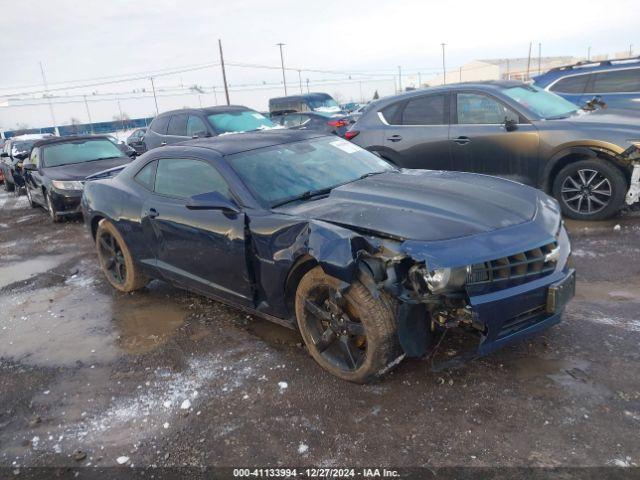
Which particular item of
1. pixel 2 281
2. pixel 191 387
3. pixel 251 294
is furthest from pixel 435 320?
pixel 2 281

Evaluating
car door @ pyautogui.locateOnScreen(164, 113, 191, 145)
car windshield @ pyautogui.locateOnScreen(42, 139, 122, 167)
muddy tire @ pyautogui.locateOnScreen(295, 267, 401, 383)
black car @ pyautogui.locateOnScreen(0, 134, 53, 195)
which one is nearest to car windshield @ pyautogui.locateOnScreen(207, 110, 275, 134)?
car door @ pyautogui.locateOnScreen(164, 113, 191, 145)

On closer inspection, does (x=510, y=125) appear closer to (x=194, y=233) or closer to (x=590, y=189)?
(x=590, y=189)

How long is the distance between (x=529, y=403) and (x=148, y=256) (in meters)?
3.38

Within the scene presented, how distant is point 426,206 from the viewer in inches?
126

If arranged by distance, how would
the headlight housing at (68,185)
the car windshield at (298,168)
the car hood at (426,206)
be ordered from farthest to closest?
the headlight housing at (68,185) < the car windshield at (298,168) < the car hood at (426,206)

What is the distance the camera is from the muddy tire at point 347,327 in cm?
290

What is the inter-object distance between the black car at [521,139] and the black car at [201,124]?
133 inches

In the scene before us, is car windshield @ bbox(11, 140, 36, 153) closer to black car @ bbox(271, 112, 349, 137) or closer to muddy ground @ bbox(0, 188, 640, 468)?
black car @ bbox(271, 112, 349, 137)

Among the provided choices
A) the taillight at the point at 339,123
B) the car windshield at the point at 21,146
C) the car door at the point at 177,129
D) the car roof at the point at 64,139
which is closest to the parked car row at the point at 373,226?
the car door at the point at 177,129

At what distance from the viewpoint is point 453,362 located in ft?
9.64

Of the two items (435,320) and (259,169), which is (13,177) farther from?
(435,320)

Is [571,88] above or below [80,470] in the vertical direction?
above

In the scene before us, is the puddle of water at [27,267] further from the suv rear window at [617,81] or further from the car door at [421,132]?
the suv rear window at [617,81]

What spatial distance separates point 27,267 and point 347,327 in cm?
545
